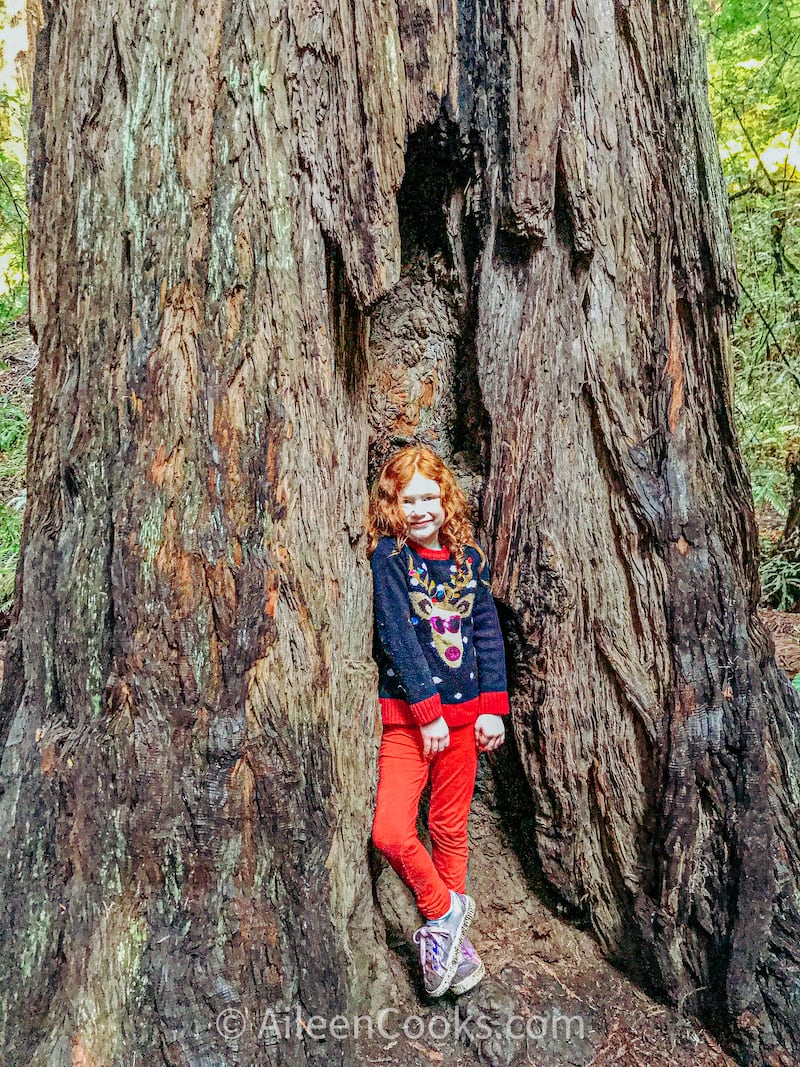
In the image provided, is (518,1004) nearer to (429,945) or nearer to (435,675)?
(429,945)

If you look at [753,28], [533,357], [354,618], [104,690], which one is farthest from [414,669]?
[753,28]

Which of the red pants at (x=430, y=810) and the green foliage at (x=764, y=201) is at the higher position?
the green foliage at (x=764, y=201)

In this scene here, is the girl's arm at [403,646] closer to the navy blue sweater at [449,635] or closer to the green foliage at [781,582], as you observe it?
the navy blue sweater at [449,635]

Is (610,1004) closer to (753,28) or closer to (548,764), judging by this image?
(548,764)

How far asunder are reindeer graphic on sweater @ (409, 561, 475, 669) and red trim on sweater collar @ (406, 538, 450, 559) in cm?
7

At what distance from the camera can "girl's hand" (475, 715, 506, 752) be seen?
274 cm

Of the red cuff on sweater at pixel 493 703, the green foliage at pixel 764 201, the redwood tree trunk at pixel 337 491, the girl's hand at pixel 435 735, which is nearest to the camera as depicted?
the redwood tree trunk at pixel 337 491

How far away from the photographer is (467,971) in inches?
103

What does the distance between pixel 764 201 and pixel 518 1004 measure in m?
5.52

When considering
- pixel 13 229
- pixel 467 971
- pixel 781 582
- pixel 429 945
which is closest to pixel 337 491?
pixel 429 945

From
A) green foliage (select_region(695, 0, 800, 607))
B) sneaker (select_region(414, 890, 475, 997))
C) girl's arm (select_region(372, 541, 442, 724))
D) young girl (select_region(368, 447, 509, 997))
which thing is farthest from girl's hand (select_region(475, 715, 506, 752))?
green foliage (select_region(695, 0, 800, 607))

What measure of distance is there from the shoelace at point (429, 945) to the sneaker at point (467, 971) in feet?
0.33

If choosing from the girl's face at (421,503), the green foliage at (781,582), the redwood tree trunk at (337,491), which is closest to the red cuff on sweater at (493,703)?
the redwood tree trunk at (337,491)

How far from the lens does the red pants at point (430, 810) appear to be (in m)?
2.52
